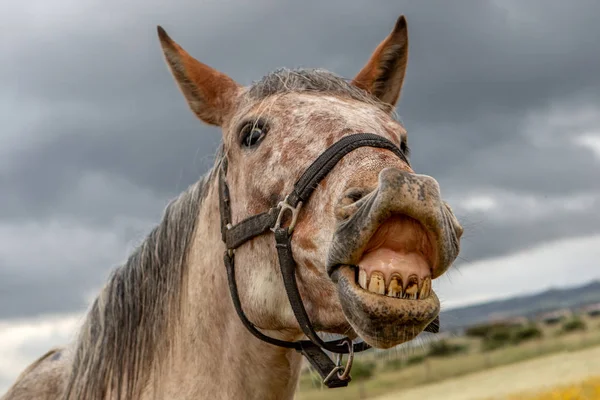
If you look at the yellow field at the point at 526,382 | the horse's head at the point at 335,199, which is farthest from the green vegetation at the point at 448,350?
the horse's head at the point at 335,199

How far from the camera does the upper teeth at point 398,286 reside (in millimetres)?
3311

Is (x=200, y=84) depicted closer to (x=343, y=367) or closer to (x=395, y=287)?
(x=343, y=367)

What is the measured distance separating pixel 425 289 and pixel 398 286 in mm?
164

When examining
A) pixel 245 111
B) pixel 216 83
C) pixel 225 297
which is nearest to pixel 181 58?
pixel 216 83

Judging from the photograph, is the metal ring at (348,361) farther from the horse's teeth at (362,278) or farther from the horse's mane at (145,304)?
the horse's mane at (145,304)

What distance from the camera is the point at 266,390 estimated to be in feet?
14.9

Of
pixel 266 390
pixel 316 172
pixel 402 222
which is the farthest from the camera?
pixel 266 390

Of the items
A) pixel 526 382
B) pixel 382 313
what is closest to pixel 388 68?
pixel 382 313

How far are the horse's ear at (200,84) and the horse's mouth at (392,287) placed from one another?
2.20 m

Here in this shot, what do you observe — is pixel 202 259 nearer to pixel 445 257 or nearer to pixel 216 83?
pixel 216 83

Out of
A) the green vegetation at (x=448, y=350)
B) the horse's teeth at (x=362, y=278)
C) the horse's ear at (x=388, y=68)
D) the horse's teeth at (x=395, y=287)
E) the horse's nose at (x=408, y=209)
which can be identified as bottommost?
the horse's teeth at (x=395, y=287)

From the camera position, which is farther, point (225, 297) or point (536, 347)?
point (536, 347)

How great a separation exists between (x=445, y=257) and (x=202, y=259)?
7.07 feet

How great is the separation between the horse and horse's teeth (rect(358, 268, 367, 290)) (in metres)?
0.01
